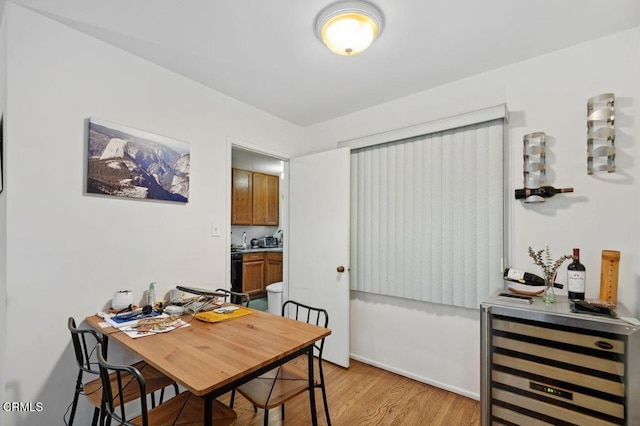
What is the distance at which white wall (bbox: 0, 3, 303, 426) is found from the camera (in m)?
1.62

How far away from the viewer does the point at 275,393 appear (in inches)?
62.6

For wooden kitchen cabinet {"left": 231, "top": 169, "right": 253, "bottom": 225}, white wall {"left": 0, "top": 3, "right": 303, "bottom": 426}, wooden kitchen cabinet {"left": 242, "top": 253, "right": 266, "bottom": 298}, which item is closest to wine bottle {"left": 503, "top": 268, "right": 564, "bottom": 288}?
white wall {"left": 0, "top": 3, "right": 303, "bottom": 426}

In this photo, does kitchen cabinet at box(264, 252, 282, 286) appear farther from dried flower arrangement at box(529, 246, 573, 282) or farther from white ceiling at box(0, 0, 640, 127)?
dried flower arrangement at box(529, 246, 573, 282)

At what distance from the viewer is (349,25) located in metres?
1.68

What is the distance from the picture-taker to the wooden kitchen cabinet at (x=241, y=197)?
5.08 m

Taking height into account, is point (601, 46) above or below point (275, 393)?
above

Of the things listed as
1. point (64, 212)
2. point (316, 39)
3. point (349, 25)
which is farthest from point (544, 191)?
point (64, 212)

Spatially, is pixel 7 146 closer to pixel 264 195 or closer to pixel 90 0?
pixel 90 0

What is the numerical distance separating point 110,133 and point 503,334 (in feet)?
8.94

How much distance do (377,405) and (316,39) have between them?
260 centimetres

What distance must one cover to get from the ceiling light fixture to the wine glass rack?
1383 mm

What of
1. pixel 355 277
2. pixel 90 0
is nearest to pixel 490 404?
pixel 355 277

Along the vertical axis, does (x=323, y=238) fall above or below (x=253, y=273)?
above

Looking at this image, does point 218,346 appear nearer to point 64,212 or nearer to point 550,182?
point 64,212
